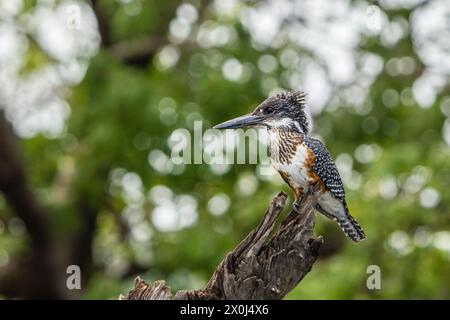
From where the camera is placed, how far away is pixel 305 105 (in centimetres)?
498

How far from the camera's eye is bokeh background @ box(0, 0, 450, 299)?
30.3 ft

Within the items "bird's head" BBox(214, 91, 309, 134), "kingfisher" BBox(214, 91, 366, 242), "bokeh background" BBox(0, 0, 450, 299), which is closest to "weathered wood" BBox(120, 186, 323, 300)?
"kingfisher" BBox(214, 91, 366, 242)

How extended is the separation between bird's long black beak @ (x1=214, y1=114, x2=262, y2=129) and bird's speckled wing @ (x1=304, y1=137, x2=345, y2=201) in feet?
0.95

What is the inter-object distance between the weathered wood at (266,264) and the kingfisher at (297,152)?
0.79 meters

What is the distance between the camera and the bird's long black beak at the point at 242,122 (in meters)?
4.64

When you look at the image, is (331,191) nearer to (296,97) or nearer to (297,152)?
(297,152)

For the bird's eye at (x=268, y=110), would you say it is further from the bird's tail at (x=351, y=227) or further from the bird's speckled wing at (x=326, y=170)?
the bird's tail at (x=351, y=227)

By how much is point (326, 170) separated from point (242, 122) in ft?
1.68

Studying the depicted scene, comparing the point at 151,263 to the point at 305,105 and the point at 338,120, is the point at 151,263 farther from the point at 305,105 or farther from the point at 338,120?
the point at 305,105

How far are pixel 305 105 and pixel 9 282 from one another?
7.83 m

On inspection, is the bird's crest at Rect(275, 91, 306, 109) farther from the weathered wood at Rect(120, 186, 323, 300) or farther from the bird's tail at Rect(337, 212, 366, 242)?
the weathered wood at Rect(120, 186, 323, 300)

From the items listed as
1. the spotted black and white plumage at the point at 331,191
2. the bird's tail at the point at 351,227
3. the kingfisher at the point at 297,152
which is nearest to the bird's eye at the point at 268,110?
the kingfisher at the point at 297,152
